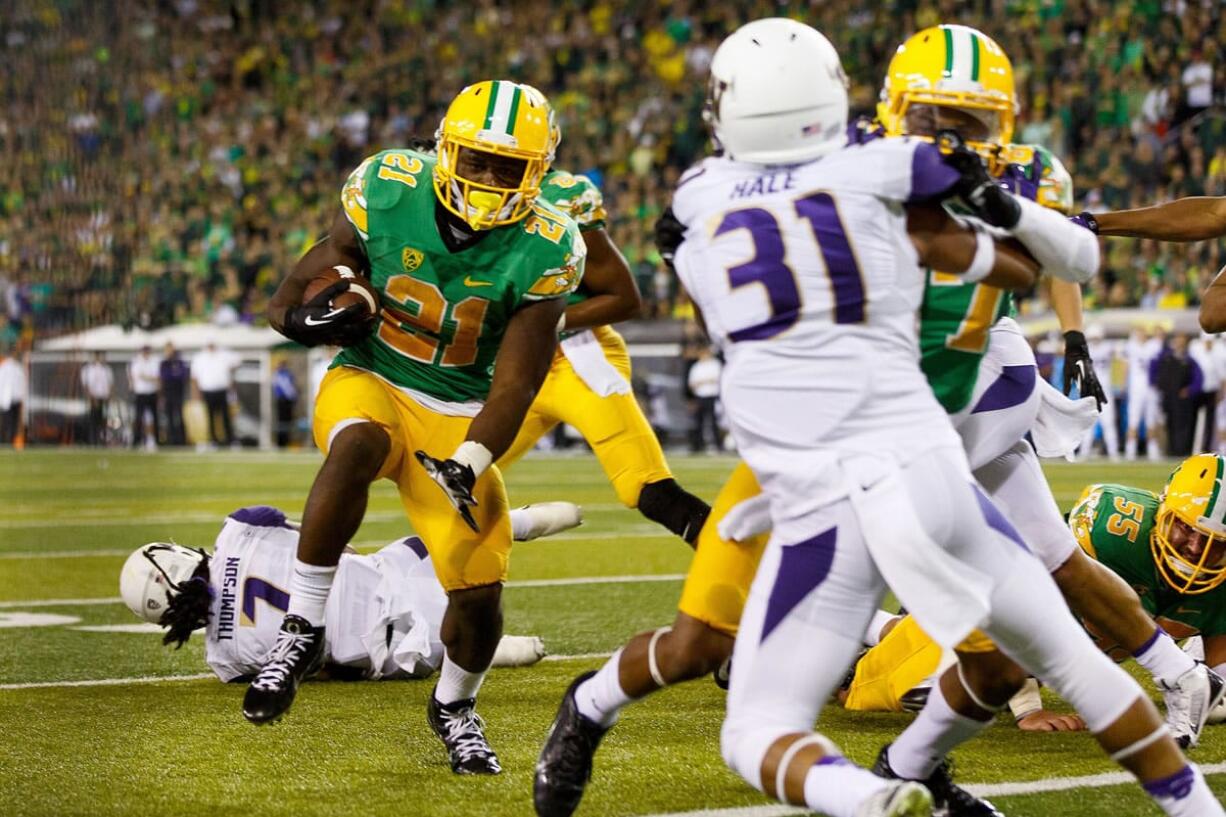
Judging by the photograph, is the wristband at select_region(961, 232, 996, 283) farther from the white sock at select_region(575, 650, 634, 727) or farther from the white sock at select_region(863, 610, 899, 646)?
the white sock at select_region(863, 610, 899, 646)

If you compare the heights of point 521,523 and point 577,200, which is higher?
point 577,200

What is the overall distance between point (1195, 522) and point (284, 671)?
2.19 meters

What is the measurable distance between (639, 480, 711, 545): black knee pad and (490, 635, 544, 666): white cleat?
527mm

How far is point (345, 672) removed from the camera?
197 inches

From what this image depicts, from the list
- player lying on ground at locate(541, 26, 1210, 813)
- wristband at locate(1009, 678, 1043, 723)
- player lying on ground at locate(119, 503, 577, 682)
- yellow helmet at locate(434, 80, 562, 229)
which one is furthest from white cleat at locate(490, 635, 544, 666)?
player lying on ground at locate(541, 26, 1210, 813)

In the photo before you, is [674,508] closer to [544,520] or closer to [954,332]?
[544,520]

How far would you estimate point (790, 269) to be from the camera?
2730 mm

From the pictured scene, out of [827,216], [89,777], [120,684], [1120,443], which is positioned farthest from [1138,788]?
[1120,443]

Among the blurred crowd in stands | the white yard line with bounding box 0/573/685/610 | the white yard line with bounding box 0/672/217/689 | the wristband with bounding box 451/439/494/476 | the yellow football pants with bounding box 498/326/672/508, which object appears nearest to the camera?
the wristband with bounding box 451/439/494/476

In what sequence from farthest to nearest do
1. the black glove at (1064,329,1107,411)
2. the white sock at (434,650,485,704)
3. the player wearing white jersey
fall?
the black glove at (1064,329,1107,411) < the white sock at (434,650,485,704) < the player wearing white jersey

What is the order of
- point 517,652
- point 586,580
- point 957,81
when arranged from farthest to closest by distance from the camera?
point 586,580, point 517,652, point 957,81

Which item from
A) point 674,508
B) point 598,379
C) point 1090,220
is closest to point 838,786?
point 1090,220

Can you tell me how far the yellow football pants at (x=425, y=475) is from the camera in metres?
4.01

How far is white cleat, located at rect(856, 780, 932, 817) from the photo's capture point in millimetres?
2467
